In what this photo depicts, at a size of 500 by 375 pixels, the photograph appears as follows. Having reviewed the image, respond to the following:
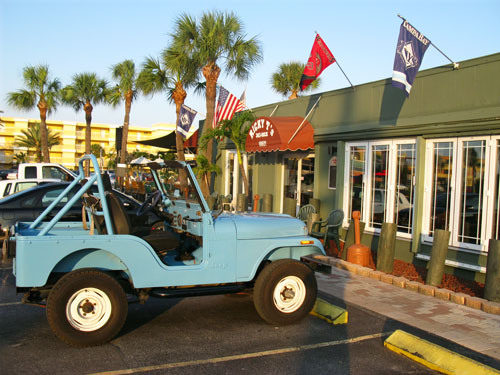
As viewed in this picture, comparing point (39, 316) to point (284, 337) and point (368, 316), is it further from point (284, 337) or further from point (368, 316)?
point (368, 316)

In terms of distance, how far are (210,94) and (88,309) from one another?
43.6 ft

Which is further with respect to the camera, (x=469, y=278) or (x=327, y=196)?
(x=327, y=196)

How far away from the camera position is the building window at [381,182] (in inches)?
375

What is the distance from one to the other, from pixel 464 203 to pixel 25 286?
709 cm

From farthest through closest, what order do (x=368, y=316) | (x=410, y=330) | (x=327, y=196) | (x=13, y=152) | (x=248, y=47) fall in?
(x=13, y=152)
(x=248, y=47)
(x=327, y=196)
(x=368, y=316)
(x=410, y=330)

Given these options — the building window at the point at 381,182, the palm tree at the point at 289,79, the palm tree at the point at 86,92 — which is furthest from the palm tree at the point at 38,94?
the building window at the point at 381,182

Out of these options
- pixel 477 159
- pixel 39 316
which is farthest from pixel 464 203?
pixel 39 316

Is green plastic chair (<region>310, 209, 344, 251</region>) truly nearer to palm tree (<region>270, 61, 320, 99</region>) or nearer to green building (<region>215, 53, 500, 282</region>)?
green building (<region>215, 53, 500, 282</region>)

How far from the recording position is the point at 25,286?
15.2 ft

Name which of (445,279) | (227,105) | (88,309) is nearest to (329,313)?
(88,309)

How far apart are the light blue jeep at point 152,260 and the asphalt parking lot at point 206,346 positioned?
280 mm

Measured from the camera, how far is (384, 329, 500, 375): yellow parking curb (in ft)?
13.7

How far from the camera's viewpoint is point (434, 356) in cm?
448

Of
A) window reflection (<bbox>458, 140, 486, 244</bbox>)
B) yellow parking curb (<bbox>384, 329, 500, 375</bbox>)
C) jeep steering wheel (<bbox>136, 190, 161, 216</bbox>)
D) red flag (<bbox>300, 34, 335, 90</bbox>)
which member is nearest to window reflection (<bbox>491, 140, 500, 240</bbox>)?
window reflection (<bbox>458, 140, 486, 244</bbox>)
